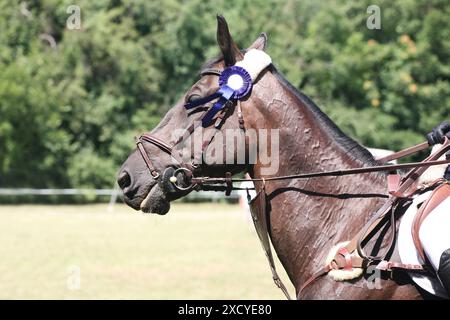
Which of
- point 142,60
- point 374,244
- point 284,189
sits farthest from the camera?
point 142,60

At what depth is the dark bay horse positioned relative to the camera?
13.3 ft

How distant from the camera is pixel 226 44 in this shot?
4.11 m

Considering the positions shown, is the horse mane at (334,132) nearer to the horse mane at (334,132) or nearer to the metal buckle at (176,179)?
the horse mane at (334,132)

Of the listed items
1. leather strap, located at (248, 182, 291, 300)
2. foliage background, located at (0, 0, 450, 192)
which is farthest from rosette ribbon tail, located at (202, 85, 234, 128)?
foliage background, located at (0, 0, 450, 192)

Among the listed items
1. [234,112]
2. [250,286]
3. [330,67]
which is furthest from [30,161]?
[234,112]

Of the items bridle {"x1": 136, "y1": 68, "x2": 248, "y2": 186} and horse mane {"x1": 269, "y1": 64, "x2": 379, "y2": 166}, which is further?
horse mane {"x1": 269, "y1": 64, "x2": 379, "y2": 166}

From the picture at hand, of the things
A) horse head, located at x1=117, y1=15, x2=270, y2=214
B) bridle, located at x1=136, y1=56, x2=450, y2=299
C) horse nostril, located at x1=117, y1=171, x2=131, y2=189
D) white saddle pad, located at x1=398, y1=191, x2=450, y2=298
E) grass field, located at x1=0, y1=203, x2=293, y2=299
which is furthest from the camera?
grass field, located at x1=0, y1=203, x2=293, y2=299

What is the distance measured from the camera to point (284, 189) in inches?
162

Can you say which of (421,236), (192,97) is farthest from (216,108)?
(421,236)

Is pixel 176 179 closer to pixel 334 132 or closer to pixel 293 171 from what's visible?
pixel 293 171

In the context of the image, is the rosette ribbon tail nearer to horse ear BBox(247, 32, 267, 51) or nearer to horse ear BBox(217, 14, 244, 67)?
horse ear BBox(217, 14, 244, 67)

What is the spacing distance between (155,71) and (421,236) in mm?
32365
